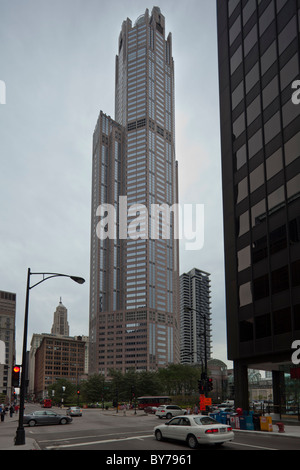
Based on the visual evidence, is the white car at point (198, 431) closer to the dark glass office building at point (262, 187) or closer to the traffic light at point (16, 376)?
the traffic light at point (16, 376)

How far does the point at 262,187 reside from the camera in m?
40.8

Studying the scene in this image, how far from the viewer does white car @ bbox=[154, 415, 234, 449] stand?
19.9m

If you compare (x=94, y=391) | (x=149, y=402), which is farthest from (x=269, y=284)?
(x=94, y=391)

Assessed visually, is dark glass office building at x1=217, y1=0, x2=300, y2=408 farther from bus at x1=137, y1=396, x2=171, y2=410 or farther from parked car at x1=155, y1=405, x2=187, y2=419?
bus at x1=137, y1=396, x2=171, y2=410

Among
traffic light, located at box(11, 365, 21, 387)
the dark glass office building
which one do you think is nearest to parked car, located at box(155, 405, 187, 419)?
the dark glass office building

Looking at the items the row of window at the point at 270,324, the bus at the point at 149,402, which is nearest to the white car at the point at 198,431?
the row of window at the point at 270,324

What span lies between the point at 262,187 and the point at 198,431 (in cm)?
2618

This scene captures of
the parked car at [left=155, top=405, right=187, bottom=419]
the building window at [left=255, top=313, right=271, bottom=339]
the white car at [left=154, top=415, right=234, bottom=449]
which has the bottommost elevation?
the parked car at [left=155, top=405, right=187, bottom=419]

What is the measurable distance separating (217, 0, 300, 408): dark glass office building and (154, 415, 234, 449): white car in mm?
15744

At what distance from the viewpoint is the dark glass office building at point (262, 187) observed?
36.6 metres

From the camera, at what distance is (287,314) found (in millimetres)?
35562
